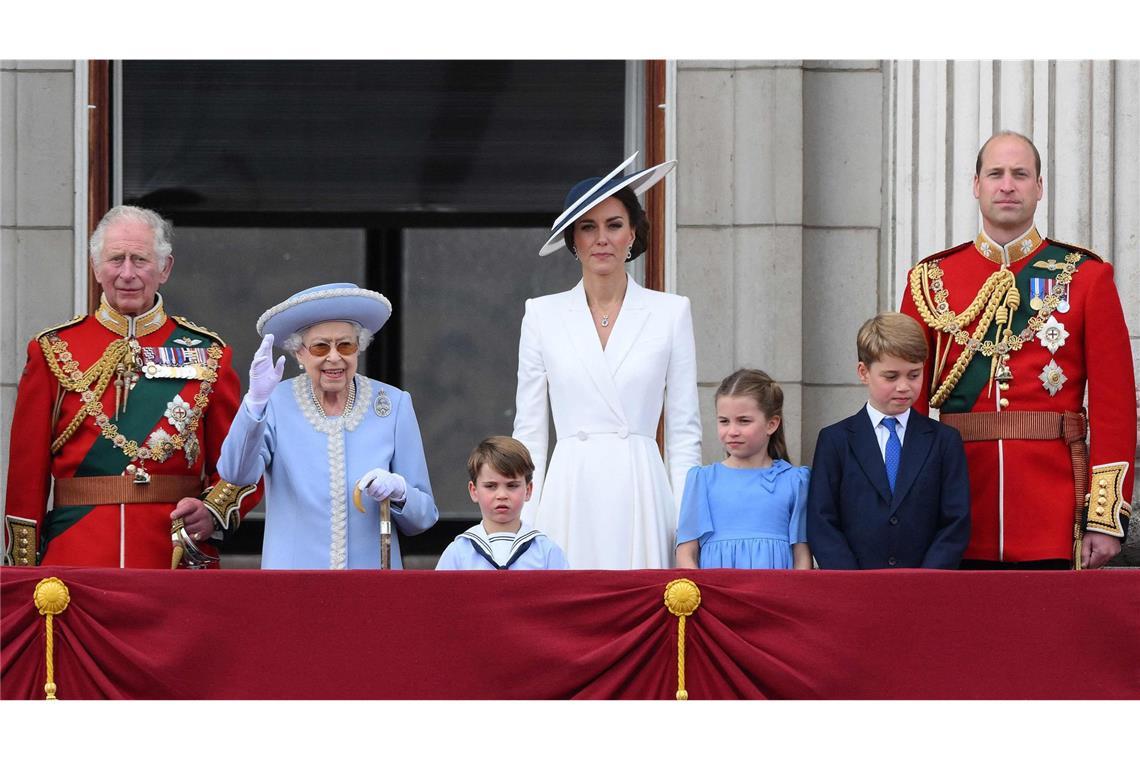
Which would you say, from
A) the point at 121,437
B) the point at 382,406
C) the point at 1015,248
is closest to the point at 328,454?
the point at 382,406

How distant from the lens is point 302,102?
7867 millimetres

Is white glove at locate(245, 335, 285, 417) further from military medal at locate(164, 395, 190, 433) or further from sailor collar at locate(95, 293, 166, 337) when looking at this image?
sailor collar at locate(95, 293, 166, 337)

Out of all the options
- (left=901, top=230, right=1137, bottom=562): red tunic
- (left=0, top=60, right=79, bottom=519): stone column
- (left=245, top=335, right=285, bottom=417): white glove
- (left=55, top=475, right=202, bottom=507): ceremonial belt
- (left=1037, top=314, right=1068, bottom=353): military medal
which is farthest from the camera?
(left=0, top=60, right=79, bottom=519): stone column

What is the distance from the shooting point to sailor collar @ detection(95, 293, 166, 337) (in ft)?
18.7

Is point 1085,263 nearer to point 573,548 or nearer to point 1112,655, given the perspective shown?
point 1112,655

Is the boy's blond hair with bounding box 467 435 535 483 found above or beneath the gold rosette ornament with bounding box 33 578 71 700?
above

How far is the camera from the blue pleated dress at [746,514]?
17.1ft

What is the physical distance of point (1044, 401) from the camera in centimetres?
544

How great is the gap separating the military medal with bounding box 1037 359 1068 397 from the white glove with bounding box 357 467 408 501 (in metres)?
1.90

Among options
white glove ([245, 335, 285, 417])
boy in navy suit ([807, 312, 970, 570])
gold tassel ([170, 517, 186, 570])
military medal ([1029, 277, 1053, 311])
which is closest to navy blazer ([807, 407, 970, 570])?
boy in navy suit ([807, 312, 970, 570])

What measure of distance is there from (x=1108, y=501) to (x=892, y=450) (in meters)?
0.64

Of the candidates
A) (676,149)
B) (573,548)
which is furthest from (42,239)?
(573,548)

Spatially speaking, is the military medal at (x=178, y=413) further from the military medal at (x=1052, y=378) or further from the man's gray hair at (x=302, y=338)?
the military medal at (x=1052, y=378)

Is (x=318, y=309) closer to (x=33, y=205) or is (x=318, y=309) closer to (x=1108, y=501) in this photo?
(x=1108, y=501)
